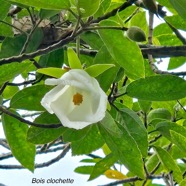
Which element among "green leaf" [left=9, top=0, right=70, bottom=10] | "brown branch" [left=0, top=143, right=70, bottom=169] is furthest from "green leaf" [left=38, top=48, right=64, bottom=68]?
"brown branch" [left=0, top=143, right=70, bottom=169]

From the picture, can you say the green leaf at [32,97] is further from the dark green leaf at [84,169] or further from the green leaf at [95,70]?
the dark green leaf at [84,169]

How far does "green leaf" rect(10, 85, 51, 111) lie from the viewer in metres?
1.17

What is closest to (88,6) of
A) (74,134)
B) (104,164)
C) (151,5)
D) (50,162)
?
(151,5)

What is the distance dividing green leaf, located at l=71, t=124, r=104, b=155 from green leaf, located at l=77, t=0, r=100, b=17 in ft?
1.70

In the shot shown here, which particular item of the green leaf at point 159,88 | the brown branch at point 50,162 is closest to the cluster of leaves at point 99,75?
the green leaf at point 159,88

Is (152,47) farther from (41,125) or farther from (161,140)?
(161,140)

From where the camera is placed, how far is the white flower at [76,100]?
939 millimetres

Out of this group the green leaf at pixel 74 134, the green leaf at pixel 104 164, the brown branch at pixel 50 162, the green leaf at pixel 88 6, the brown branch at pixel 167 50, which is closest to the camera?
the green leaf at pixel 88 6

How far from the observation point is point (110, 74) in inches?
43.9

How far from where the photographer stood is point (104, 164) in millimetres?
1597

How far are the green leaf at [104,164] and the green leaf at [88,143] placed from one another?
142 millimetres

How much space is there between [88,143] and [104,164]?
0.19 m

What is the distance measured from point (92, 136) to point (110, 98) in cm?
22

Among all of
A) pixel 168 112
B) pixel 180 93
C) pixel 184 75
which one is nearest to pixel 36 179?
pixel 168 112
